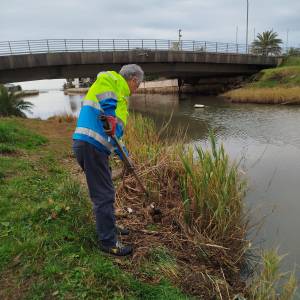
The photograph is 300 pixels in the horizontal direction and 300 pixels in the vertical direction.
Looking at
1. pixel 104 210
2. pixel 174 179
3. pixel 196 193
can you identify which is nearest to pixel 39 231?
pixel 104 210

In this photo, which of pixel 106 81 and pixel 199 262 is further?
pixel 199 262

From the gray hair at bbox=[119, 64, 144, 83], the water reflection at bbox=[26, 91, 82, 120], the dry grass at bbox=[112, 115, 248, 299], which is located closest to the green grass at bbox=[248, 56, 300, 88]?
the water reflection at bbox=[26, 91, 82, 120]

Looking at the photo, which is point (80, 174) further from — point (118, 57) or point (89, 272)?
point (118, 57)

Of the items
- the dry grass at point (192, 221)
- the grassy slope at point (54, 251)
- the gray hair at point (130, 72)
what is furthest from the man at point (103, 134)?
the dry grass at point (192, 221)

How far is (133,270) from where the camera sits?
3258mm

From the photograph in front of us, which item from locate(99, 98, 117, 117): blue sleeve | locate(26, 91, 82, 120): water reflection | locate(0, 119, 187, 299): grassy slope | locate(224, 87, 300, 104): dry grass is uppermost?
locate(99, 98, 117, 117): blue sleeve

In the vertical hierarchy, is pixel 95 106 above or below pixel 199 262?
above

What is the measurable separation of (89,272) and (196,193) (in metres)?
2.01

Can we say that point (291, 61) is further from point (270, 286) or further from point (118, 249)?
point (118, 249)

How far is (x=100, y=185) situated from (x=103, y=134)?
494 millimetres

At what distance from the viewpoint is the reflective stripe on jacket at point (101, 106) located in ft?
10.2

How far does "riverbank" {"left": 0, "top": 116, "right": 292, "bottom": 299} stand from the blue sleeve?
1.35 metres

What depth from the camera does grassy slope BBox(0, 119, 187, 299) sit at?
9.35ft

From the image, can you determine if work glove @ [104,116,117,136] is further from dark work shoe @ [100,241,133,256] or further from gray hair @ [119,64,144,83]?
dark work shoe @ [100,241,133,256]
